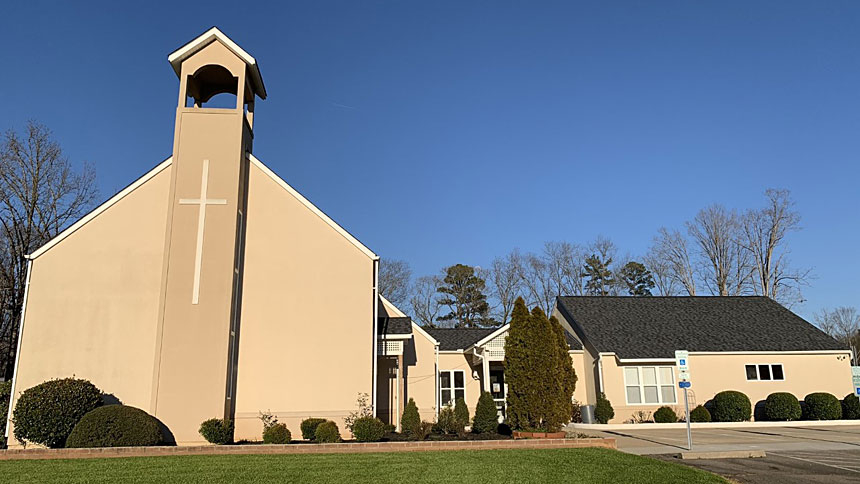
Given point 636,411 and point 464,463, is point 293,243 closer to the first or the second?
point 464,463

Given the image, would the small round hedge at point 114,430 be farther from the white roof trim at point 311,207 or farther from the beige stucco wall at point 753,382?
the beige stucco wall at point 753,382

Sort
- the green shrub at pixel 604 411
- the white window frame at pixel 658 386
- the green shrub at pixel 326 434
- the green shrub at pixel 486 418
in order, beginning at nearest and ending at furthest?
the green shrub at pixel 326 434 → the green shrub at pixel 486 418 → the green shrub at pixel 604 411 → the white window frame at pixel 658 386

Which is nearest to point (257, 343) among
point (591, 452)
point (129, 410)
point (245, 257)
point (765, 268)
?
point (245, 257)

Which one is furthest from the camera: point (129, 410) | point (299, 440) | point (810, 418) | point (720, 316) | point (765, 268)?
point (765, 268)

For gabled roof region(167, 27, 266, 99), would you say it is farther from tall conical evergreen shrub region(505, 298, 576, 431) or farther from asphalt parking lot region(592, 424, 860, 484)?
asphalt parking lot region(592, 424, 860, 484)

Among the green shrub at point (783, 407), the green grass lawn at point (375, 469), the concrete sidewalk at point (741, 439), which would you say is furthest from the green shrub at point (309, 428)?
the green shrub at point (783, 407)

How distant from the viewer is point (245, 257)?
2066 cm

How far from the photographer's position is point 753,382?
2836 centimetres

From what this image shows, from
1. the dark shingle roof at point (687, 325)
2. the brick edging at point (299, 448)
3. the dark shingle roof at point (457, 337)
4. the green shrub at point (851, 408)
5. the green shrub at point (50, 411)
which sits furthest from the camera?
the dark shingle roof at point (457, 337)

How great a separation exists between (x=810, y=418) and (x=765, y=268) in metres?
20.1

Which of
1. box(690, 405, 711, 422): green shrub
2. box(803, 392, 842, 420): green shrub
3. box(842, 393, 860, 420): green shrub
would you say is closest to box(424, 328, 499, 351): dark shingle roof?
box(690, 405, 711, 422): green shrub

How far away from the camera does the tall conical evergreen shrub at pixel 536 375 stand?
17469mm

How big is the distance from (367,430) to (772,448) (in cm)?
1112

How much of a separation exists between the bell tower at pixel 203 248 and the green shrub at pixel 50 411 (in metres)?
1.93
